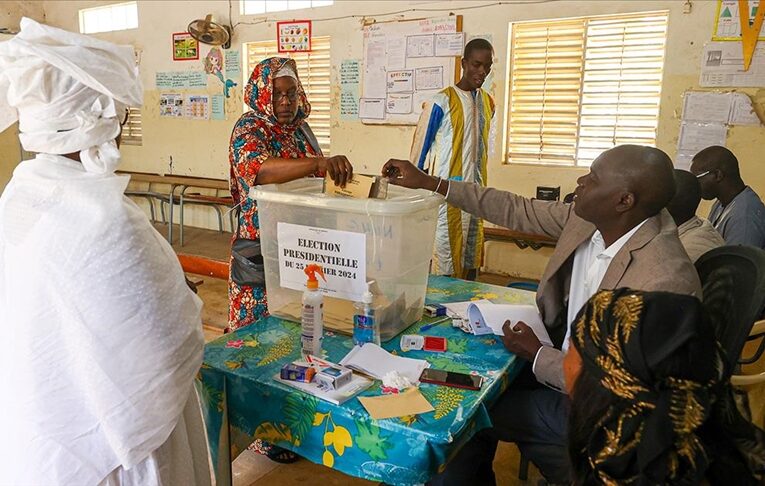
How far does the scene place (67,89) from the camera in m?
1.09

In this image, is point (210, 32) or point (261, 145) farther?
point (210, 32)

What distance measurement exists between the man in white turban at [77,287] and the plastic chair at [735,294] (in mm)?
1414

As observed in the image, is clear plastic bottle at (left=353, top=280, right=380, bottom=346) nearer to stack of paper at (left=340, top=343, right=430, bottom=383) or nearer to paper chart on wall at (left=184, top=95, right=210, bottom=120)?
stack of paper at (left=340, top=343, right=430, bottom=383)

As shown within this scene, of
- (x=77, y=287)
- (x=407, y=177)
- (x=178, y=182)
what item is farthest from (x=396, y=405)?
(x=178, y=182)

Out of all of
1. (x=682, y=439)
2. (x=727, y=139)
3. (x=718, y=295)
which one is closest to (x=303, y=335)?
(x=682, y=439)

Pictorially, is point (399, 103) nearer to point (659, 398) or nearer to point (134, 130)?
point (134, 130)

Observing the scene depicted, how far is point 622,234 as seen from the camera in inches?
66.7

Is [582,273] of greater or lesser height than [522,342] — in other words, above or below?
above

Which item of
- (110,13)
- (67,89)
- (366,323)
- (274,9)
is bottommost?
(366,323)

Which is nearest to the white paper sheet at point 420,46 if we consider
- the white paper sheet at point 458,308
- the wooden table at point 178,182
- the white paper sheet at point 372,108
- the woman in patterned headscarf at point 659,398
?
the white paper sheet at point 372,108

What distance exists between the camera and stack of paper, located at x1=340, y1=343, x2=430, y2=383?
1511 mm

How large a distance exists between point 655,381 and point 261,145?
5.25 feet

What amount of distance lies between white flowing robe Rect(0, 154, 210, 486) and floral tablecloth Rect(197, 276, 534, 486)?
0.31 metres

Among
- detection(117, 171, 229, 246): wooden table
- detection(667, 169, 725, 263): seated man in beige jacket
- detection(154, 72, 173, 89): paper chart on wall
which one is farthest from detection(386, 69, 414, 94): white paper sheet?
detection(667, 169, 725, 263): seated man in beige jacket
